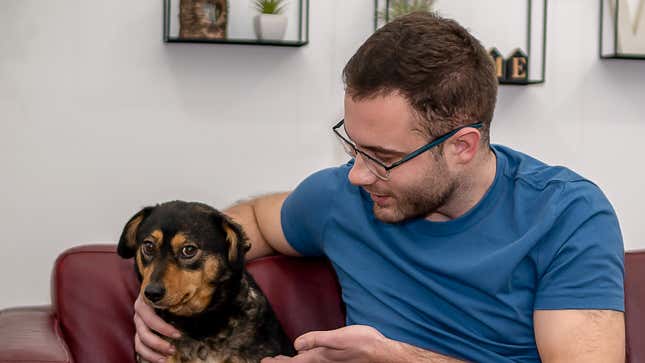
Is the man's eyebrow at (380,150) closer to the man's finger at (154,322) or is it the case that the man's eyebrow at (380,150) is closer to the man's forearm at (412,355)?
the man's forearm at (412,355)

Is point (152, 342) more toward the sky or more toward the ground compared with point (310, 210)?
more toward the ground

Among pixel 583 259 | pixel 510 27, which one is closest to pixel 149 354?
pixel 583 259

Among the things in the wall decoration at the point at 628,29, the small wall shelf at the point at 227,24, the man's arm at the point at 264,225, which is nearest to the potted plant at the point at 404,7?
the small wall shelf at the point at 227,24

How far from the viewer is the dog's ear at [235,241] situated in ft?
6.56

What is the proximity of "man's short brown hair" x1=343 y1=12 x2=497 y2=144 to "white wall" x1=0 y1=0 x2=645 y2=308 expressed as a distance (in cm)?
122

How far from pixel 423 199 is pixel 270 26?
122 cm

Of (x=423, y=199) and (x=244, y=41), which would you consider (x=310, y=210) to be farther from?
(x=244, y=41)

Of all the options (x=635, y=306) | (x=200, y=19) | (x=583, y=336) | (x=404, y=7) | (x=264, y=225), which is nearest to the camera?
(x=583, y=336)

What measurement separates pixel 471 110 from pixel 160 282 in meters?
0.79

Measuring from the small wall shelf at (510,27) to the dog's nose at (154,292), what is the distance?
1.78 metres

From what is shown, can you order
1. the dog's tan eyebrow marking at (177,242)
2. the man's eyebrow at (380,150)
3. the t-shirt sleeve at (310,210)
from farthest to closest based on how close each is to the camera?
the t-shirt sleeve at (310,210) < the dog's tan eyebrow marking at (177,242) < the man's eyebrow at (380,150)

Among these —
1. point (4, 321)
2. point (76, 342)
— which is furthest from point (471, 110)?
point (4, 321)

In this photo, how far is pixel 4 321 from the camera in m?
2.18

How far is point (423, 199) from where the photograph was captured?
1.88 meters
